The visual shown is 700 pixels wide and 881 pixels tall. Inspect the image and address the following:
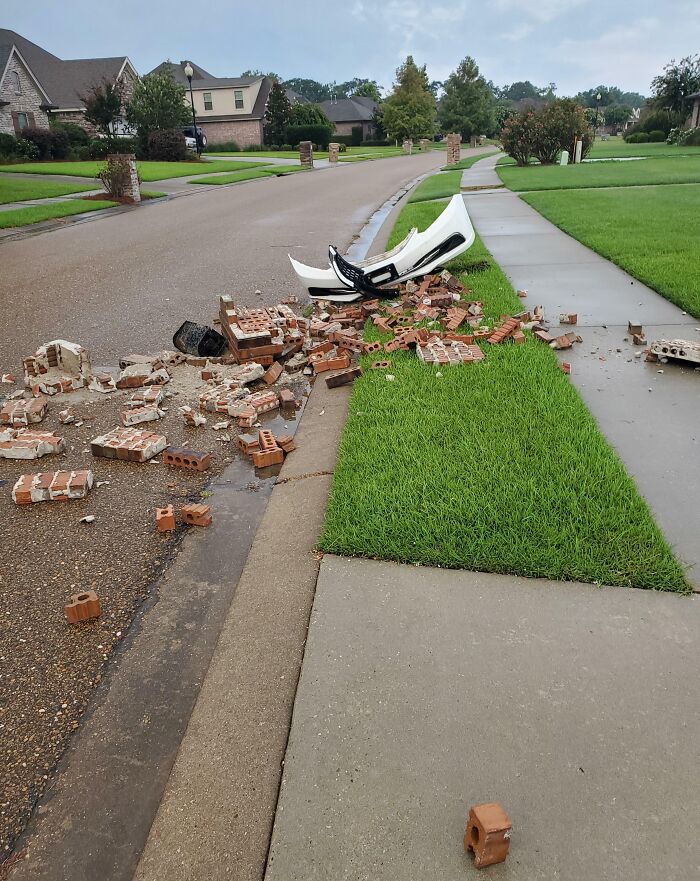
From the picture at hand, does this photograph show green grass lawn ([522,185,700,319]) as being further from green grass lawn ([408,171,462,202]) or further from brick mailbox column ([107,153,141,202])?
brick mailbox column ([107,153,141,202])

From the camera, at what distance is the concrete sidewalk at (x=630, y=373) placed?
357 cm

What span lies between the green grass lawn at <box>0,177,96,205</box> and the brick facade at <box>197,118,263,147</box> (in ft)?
146

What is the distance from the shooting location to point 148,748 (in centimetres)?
235

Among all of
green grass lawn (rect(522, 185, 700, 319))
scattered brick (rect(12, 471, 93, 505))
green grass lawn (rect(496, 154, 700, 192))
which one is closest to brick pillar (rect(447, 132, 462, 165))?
green grass lawn (rect(496, 154, 700, 192))

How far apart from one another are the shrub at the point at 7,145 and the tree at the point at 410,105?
1685 inches

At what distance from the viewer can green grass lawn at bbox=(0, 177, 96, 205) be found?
20.9m

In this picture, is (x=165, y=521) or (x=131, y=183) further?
(x=131, y=183)

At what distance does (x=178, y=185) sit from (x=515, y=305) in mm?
23861

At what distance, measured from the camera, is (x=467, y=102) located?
76.1 metres

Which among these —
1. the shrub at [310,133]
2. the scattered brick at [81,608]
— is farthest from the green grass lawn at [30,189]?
the shrub at [310,133]

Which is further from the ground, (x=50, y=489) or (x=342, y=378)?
(x=342, y=378)

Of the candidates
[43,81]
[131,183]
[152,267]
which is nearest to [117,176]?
[131,183]

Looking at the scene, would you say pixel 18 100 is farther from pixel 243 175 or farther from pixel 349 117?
pixel 349 117

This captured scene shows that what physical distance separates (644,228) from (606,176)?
1257cm
